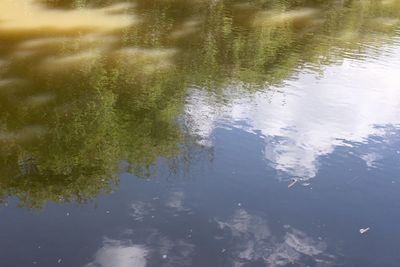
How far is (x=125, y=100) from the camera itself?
11422mm

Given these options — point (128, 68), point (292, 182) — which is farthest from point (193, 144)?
point (128, 68)

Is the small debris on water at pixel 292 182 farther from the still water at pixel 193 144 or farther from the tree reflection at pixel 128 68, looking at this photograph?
the tree reflection at pixel 128 68

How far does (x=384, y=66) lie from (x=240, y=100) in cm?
535

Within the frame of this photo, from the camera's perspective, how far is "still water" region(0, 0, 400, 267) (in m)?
7.16

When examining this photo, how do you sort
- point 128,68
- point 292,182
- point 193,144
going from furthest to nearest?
point 128,68 < point 193,144 < point 292,182

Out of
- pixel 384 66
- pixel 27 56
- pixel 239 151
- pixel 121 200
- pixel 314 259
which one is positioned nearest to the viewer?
pixel 314 259

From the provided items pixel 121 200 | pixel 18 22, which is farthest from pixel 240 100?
pixel 18 22

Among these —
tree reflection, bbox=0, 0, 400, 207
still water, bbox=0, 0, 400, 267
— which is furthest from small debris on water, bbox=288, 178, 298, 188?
tree reflection, bbox=0, 0, 400, 207

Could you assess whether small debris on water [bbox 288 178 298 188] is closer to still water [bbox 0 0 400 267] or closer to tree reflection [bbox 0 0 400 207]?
still water [bbox 0 0 400 267]

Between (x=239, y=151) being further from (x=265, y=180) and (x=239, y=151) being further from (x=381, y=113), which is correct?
(x=381, y=113)

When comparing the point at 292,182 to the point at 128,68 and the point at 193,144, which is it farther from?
the point at 128,68

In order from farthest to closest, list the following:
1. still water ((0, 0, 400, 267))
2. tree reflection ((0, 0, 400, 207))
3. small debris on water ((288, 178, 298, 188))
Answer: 1. tree reflection ((0, 0, 400, 207))
2. small debris on water ((288, 178, 298, 188))
3. still water ((0, 0, 400, 267))

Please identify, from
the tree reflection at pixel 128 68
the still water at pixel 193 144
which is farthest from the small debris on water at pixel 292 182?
the tree reflection at pixel 128 68

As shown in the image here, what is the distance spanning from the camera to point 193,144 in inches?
383
